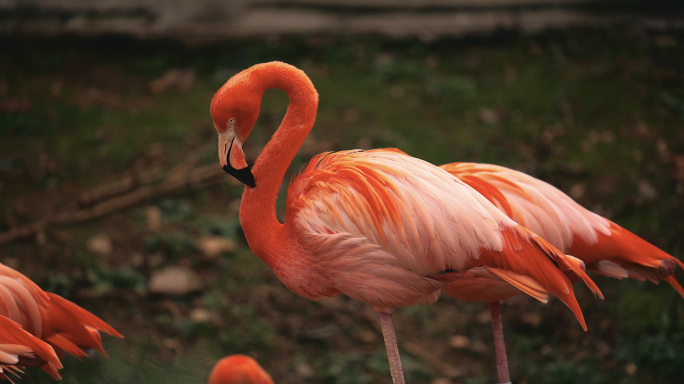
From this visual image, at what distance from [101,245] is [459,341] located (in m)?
2.35

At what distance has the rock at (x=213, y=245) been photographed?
12.7 ft

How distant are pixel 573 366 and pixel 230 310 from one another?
196cm

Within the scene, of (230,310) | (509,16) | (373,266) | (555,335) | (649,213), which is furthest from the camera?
(509,16)

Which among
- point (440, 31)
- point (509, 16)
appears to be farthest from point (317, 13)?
point (509, 16)

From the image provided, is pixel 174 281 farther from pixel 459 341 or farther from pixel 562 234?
pixel 562 234

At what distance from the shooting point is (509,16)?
5.75 metres

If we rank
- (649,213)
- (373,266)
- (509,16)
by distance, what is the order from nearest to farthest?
1. (373,266)
2. (649,213)
3. (509,16)

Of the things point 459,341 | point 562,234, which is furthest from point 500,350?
point 459,341

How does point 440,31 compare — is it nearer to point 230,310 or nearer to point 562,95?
point 562,95

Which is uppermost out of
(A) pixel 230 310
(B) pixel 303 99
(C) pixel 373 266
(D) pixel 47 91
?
(B) pixel 303 99

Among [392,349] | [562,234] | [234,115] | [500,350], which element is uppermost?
[234,115]

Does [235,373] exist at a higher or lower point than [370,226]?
lower

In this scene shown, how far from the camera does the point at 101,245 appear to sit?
3824 mm

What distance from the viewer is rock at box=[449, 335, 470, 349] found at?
3431mm
